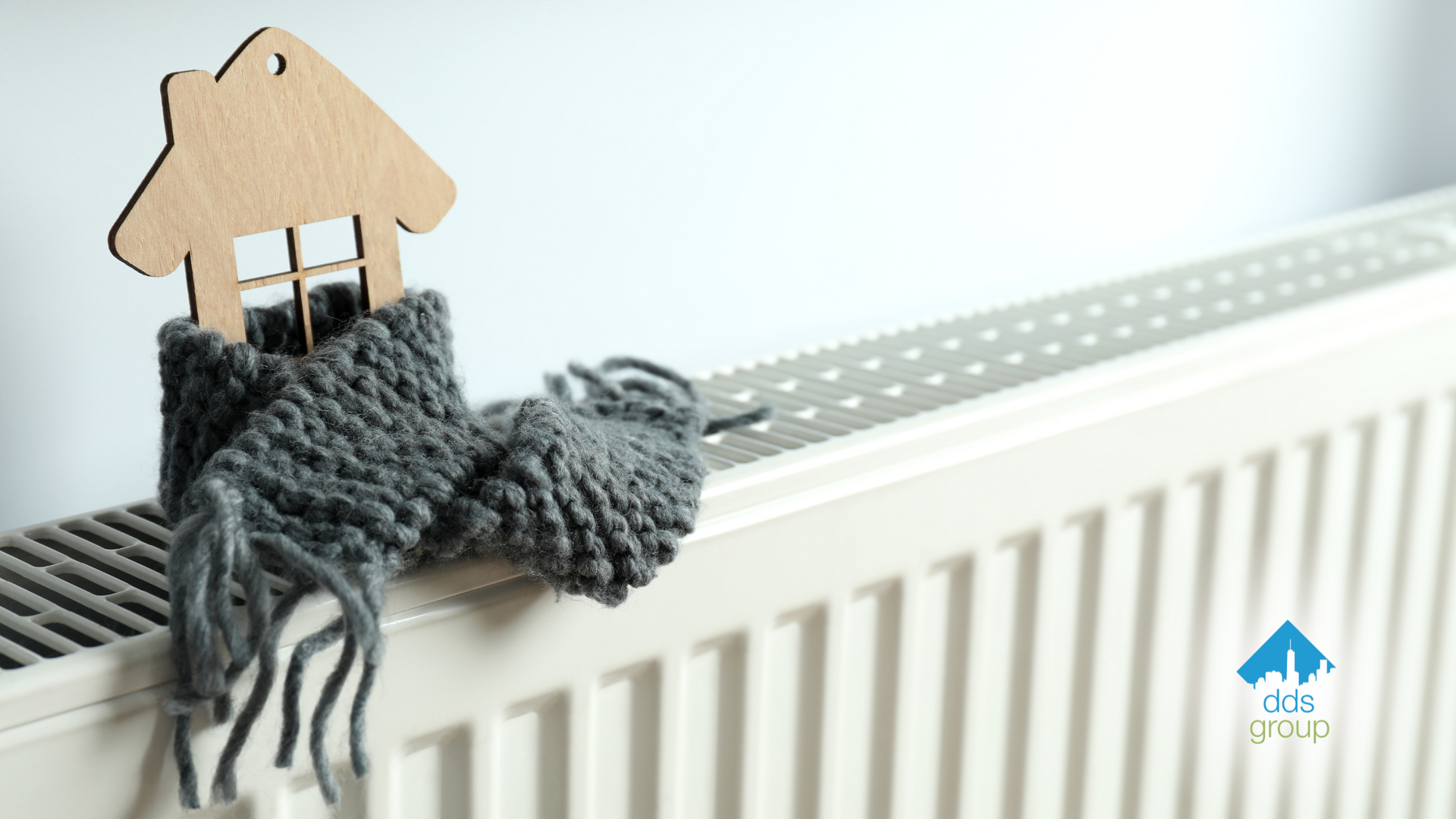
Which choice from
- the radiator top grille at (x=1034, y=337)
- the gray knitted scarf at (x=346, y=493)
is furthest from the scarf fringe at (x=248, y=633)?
the radiator top grille at (x=1034, y=337)

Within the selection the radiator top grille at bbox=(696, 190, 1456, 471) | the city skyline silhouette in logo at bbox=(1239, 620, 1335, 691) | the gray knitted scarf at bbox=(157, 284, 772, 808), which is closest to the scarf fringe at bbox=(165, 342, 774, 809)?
the gray knitted scarf at bbox=(157, 284, 772, 808)

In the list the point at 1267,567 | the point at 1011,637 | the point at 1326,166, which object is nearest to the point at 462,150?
the point at 1011,637

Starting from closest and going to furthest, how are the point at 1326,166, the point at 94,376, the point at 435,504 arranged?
the point at 435,504, the point at 94,376, the point at 1326,166

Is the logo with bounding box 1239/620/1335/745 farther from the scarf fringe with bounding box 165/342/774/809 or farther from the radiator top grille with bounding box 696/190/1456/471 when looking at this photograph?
the scarf fringe with bounding box 165/342/774/809

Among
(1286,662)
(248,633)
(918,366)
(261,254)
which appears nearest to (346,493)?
(248,633)

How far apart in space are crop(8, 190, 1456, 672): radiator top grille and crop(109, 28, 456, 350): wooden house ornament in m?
0.08

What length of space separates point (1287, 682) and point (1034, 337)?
23cm

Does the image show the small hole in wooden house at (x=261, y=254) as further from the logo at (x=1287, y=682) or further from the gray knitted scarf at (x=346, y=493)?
the logo at (x=1287, y=682)

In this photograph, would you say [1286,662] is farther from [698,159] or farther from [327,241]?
[327,241]

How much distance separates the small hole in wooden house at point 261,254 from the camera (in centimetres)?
45

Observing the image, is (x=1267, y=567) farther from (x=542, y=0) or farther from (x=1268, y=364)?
(x=542, y=0)

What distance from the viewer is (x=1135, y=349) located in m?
0.54

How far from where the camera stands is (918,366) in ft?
1.77

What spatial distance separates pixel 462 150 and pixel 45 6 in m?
0.16
